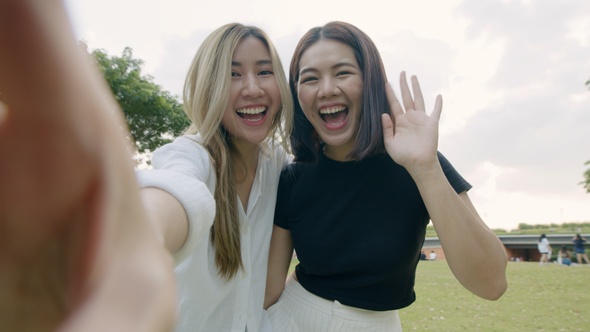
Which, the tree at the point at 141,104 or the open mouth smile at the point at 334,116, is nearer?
the open mouth smile at the point at 334,116

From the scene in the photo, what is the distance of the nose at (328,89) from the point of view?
241cm

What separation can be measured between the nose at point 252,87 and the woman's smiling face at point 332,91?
0.80ft

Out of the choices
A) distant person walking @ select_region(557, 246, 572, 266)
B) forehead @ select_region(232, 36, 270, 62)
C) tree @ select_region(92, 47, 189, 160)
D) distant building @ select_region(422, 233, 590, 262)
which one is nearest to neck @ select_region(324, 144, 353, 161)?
forehead @ select_region(232, 36, 270, 62)

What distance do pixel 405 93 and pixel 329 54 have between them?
44 centimetres

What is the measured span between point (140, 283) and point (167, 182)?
25.6 inches

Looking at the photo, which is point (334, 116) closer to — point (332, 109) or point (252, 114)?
point (332, 109)

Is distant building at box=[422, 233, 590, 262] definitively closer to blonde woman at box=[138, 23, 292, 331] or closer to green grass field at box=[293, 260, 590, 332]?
green grass field at box=[293, 260, 590, 332]

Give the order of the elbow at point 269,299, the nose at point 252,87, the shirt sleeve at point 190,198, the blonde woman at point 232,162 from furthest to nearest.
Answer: the elbow at point 269,299 < the nose at point 252,87 < the blonde woman at point 232,162 < the shirt sleeve at point 190,198

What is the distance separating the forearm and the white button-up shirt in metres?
0.84

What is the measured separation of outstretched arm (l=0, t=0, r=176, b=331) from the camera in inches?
13.1

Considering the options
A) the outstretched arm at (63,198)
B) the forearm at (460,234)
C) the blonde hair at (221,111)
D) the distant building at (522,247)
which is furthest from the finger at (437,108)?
the distant building at (522,247)

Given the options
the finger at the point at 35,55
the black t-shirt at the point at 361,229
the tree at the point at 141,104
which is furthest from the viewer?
the tree at the point at 141,104

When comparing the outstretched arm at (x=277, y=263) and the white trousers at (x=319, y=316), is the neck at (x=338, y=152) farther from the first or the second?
the white trousers at (x=319, y=316)

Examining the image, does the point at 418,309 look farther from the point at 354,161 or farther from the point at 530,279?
the point at 354,161
